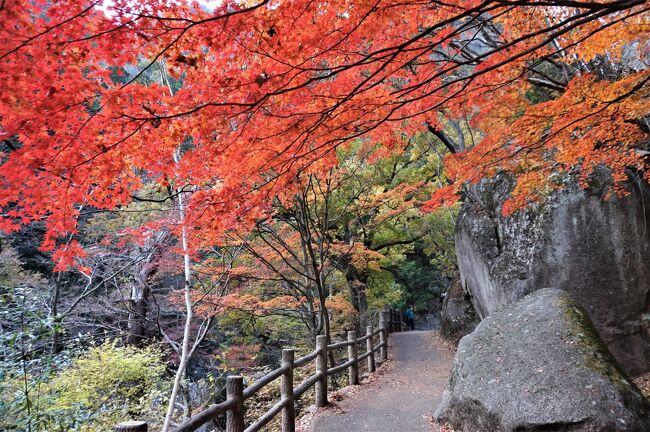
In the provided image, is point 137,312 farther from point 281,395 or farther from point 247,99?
point 247,99

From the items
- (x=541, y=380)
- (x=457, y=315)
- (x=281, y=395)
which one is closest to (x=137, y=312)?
(x=281, y=395)

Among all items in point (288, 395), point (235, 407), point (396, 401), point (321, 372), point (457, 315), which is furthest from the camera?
point (457, 315)

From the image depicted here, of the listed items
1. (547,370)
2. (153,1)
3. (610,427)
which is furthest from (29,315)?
(610,427)

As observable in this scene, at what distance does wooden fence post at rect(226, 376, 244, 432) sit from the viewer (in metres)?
3.57

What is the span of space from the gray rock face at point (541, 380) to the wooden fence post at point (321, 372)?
1.88 meters

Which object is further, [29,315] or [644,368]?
[644,368]

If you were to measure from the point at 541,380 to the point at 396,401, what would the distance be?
3.20 metres

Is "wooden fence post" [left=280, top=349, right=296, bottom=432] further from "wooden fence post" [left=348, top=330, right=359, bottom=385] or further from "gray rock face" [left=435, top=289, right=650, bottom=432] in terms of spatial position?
"wooden fence post" [left=348, top=330, right=359, bottom=385]

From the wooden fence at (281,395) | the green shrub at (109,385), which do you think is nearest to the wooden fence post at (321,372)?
the wooden fence at (281,395)

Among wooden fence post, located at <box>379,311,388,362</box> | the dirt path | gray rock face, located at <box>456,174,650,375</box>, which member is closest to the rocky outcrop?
the dirt path

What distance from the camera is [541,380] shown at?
3961 millimetres

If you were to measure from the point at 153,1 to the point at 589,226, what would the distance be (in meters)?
8.00

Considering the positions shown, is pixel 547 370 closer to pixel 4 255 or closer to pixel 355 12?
pixel 355 12

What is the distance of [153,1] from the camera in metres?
2.66
